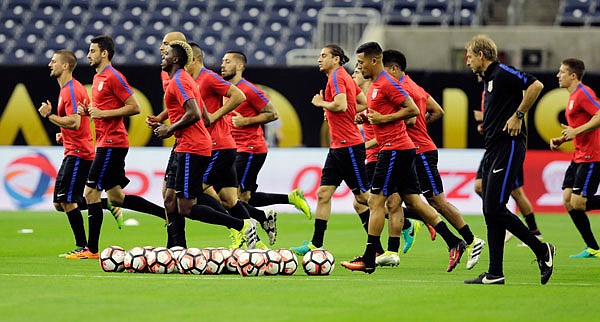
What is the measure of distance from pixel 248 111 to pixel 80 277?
16.9 feet

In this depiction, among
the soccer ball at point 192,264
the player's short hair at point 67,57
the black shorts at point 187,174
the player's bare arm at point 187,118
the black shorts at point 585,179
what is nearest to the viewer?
the soccer ball at point 192,264

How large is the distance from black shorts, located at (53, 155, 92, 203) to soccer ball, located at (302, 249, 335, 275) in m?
3.98

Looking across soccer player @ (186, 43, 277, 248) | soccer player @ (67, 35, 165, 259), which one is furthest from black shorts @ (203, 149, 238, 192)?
soccer player @ (67, 35, 165, 259)

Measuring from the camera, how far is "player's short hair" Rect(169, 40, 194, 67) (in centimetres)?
1243

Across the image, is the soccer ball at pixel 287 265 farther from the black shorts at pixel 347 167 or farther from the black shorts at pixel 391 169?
the black shorts at pixel 347 167

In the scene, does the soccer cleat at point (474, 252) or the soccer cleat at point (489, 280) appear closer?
the soccer cleat at point (489, 280)

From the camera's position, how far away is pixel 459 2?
30688 millimetres

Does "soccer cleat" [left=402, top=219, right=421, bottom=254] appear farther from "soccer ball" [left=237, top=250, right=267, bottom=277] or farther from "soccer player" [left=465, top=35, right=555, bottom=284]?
"soccer player" [left=465, top=35, right=555, bottom=284]

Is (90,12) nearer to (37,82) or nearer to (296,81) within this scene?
(37,82)

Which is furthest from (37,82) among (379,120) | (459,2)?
(379,120)

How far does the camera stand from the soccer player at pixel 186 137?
12344 millimetres

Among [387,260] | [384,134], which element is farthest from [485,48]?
[387,260]

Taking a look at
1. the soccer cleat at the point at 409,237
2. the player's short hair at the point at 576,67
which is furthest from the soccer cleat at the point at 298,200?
the player's short hair at the point at 576,67

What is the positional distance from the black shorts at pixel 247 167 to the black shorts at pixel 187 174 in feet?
10.6
